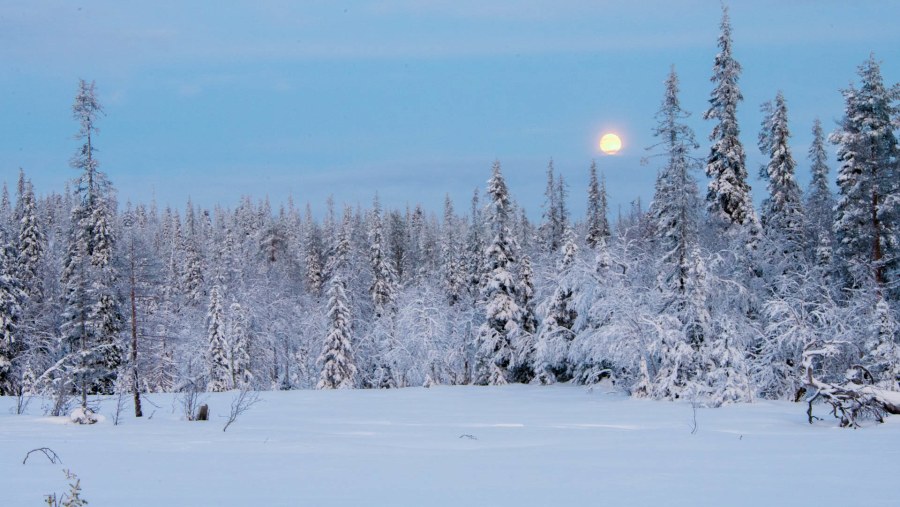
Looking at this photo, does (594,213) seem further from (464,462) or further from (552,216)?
(464,462)

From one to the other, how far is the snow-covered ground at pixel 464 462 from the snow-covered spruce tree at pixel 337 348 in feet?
79.8

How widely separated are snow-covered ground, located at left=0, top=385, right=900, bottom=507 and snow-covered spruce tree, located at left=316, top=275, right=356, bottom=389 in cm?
2431

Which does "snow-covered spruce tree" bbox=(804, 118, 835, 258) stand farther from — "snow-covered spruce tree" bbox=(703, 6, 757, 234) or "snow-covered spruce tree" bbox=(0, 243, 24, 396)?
"snow-covered spruce tree" bbox=(0, 243, 24, 396)

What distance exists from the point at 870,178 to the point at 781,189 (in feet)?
25.7

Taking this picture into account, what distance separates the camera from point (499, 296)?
41.4m

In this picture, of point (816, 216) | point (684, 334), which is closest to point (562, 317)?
point (684, 334)

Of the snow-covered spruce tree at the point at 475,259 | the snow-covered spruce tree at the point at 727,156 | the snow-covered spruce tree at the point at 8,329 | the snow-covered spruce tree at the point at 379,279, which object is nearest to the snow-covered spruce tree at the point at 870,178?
the snow-covered spruce tree at the point at 727,156

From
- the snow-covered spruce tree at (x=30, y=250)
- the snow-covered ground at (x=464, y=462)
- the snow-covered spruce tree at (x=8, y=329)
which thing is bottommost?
the snow-covered ground at (x=464, y=462)

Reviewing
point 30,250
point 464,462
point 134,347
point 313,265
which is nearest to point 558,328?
point 134,347

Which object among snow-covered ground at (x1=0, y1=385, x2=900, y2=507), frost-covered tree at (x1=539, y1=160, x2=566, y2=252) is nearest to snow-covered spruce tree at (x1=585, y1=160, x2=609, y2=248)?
frost-covered tree at (x1=539, y1=160, x2=566, y2=252)

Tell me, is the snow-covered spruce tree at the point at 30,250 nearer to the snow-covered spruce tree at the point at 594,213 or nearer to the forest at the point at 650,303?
the forest at the point at 650,303

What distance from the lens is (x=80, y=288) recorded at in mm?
21703

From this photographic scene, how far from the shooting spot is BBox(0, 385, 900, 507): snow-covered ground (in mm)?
8531

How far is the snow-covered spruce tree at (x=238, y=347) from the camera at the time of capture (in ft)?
166
